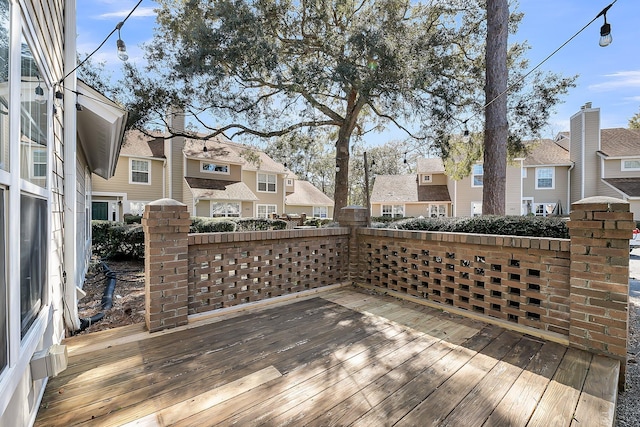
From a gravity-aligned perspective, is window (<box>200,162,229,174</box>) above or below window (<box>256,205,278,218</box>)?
above

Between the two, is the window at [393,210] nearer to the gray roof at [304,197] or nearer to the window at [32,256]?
the gray roof at [304,197]

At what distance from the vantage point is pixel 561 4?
5578 mm

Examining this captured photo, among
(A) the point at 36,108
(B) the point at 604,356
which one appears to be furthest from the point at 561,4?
(A) the point at 36,108

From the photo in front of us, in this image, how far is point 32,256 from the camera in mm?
1882

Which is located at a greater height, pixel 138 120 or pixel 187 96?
pixel 187 96

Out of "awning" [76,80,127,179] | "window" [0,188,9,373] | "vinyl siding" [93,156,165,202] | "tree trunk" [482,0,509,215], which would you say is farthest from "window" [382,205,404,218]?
"window" [0,188,9,373]

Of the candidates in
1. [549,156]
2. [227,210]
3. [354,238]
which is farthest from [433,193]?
[354,238]

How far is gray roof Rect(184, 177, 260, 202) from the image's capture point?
1725cm

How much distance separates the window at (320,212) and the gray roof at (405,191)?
714 cm

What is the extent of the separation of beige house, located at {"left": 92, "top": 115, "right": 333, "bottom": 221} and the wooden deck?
10.8 meters

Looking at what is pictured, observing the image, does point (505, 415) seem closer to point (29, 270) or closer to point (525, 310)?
point (525, 310)

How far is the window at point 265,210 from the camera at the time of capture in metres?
22.0

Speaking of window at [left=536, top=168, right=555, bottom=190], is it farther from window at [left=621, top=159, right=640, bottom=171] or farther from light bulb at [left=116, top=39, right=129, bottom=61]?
light bulb at [left=116, top=39, right=129, bottom=61]

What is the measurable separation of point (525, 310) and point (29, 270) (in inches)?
157
